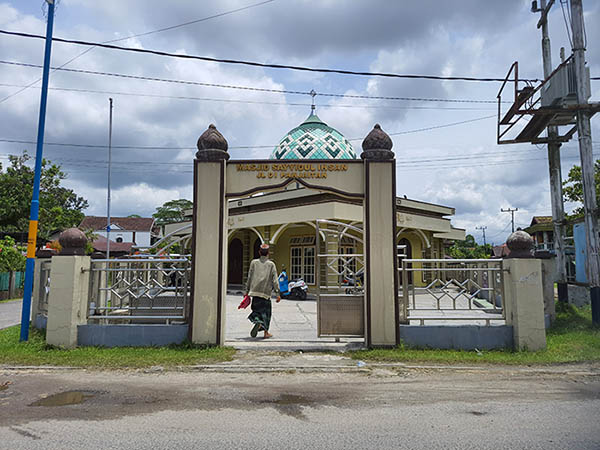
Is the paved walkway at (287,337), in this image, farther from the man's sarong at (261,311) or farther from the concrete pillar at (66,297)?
the concrete pillar at (66,297)

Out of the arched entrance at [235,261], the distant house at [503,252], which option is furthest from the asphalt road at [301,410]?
the arched entrance at [235,261]

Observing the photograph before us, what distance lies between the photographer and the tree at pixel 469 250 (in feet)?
180

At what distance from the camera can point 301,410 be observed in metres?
4.29

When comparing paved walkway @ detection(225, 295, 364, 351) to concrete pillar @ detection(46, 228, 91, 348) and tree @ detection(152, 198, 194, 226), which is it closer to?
concrete pillar @ detection(46, 228, 91, 348)

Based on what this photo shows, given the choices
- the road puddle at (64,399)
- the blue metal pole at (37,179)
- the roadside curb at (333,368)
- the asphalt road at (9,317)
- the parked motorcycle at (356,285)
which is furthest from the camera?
the asphalt road at (9,317)

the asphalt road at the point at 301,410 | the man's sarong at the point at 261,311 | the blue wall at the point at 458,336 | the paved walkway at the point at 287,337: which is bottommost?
the asphalt road at the point at 301,410

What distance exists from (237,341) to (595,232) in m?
7.93

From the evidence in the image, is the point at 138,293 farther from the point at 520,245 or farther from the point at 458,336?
the point at 520,245

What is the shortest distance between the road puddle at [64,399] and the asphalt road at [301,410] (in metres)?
0.01

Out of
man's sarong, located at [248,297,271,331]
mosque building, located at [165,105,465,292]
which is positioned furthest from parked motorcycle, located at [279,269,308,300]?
man's sarong, located at [248,297,271,331]

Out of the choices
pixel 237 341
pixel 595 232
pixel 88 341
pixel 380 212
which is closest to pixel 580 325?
pixel 595 232

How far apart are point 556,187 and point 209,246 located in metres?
9.31

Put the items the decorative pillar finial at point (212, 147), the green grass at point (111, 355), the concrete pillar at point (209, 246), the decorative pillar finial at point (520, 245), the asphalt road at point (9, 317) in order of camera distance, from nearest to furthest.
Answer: the green grass at point (111, 355)
the concrete pillar at point (209, 246)
the decorative pillar finial at point (520, 245)
the decorative pillar finial at point (212, 147)
the asphalt road at point (9, 317)

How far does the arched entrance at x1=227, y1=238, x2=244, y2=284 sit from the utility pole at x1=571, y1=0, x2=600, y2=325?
16.6m
